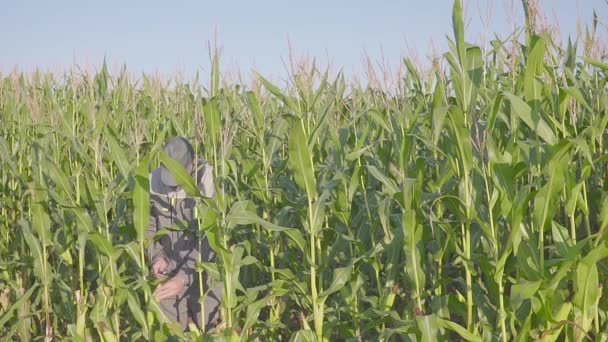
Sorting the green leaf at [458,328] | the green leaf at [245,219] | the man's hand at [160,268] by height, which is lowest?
the green leaf at [458,328]

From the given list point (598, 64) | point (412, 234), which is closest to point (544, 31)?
point (598, 64)

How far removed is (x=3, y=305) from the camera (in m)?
5.75

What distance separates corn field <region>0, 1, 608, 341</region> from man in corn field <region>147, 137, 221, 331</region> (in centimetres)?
13

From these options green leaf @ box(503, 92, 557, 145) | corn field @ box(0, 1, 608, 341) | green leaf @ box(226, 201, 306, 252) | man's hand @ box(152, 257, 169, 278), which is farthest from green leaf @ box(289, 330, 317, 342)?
green leaf @ box(503, 92, 557, 145)

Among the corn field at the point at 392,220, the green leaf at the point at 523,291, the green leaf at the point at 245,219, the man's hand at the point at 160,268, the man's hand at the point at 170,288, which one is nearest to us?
the green leaf at the point at 523,291

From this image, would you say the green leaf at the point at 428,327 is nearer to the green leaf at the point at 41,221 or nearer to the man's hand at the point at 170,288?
the man's hand at the point at 170,288

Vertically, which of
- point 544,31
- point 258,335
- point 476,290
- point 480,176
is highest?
point 544,31

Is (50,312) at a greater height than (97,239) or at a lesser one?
lesser

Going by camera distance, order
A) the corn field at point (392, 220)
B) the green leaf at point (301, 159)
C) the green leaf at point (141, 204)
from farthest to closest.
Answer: the green leaf at point (141, 204) → the green leaf at point (301, 159) → the corn field at point (392, 220)

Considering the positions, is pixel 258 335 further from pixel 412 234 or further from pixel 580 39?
pixel 580 39

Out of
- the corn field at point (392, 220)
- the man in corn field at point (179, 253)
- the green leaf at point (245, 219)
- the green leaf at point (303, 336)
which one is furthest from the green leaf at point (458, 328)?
the man in corn field at point (179, 253)

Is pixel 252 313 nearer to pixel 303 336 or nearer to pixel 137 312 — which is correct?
pixel 303 336

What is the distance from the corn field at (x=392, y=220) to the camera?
11.5 ft

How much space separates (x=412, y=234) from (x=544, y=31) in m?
1.23
